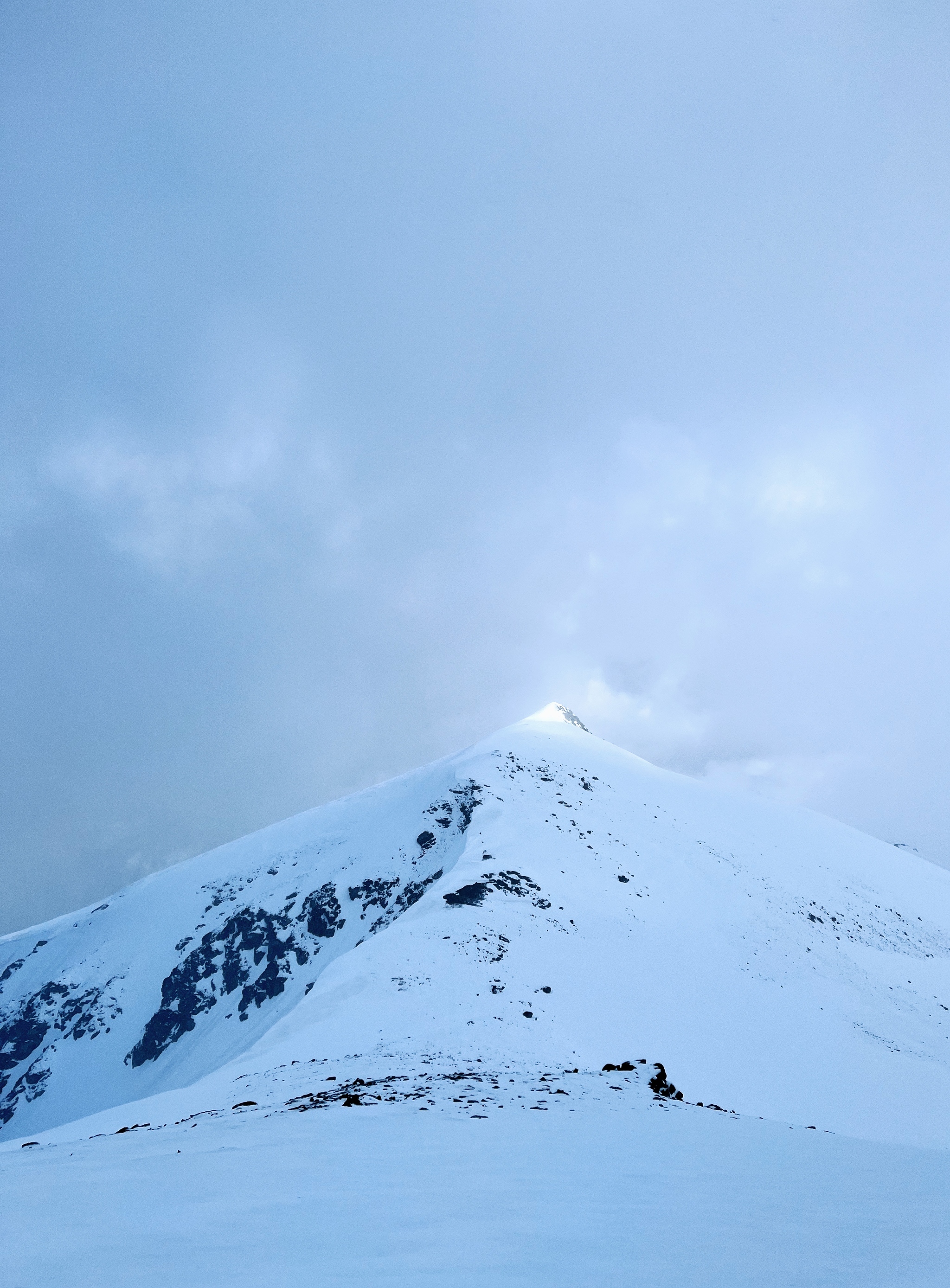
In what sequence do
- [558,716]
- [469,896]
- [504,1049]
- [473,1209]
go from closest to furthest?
1. [473,1209]
2. [504,1049]
3. [469,896]
4. [558,716]

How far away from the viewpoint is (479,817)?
51.0 m

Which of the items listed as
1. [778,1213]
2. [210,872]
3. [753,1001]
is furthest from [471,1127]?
[210,872]

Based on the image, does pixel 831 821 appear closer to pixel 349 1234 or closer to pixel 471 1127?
pixel 471 1127

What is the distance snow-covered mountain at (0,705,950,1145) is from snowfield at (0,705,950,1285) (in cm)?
26

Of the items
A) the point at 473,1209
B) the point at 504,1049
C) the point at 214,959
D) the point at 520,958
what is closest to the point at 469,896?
the point at 520,958

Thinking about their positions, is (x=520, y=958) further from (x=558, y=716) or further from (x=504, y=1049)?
(x=558, y=716)

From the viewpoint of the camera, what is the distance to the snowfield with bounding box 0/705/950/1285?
19.5 feet

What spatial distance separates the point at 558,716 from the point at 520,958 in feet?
217

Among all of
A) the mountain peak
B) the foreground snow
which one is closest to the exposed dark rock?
the foreground snow

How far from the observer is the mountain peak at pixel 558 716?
8988 cm

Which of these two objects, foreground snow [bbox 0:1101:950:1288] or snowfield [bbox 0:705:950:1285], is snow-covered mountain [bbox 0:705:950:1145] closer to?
snowfield [bbox 0:705:950:1285]

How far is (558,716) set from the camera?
96.7 metres

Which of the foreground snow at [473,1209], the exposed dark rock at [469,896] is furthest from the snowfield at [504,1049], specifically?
the exposed dark rock at [469,896]

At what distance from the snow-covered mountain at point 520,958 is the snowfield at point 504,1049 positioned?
257 millimetres
